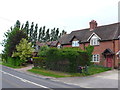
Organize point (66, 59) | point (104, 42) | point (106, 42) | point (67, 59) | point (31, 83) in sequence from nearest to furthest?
point (31, 83) < point (67, 59) < point (66, 59) < point (106, 42) < point (104, 42)

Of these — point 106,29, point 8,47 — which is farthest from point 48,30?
point 106,29

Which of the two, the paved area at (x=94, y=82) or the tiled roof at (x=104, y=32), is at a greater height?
the tiled roof at (x=104, y=32)

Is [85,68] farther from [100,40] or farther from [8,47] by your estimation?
[8,47]

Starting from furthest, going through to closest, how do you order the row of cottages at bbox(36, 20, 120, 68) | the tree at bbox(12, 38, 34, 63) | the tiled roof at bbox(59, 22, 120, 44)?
the tree at bbox(12, 38, 34, 63)
the tiled roof at bbox(59, 22, 120, 44)
the row of cottages at bbox(36, 20, 120, 68)

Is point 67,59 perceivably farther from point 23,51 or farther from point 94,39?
point 23,51

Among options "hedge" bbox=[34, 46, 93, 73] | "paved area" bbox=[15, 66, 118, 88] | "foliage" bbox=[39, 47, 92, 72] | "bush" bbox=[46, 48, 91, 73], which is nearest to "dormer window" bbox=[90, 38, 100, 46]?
"hedge" bbox=[34, 46, 93, 73]

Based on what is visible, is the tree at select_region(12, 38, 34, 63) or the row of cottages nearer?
the row of cottages

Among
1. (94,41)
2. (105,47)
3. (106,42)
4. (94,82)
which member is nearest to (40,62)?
(94,41)

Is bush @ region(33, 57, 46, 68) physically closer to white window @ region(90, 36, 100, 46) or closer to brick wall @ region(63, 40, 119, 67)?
brick wall @ region(63, 40, 119, 67)

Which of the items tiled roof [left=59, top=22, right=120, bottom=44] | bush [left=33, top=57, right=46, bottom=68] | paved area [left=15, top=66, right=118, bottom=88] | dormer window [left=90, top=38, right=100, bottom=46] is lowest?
paved area [left=15, top=66, right=118, bottom=88]

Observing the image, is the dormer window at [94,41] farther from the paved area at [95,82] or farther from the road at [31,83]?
the road at [31,83]

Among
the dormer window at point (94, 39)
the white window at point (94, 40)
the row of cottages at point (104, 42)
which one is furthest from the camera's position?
the white window at point (94, 40)

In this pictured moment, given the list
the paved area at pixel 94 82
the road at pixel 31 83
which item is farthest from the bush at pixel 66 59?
the road at pixel 31 83

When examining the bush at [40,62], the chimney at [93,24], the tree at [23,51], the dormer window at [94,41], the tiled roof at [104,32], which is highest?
the chimney at [93,24]
